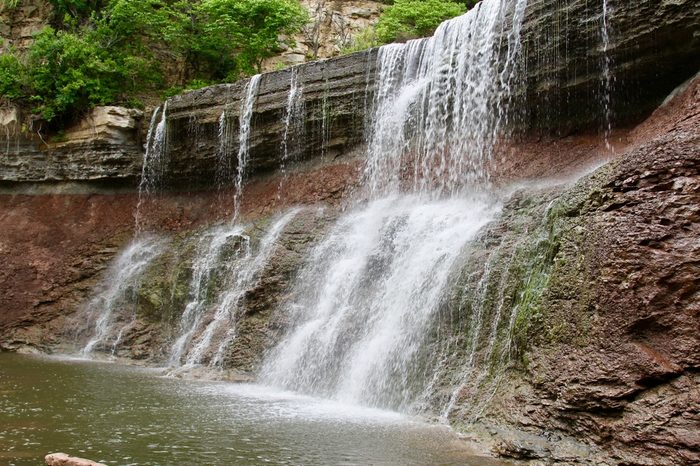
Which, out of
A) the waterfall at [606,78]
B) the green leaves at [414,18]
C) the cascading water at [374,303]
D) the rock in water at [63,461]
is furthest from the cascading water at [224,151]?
the rock in water at [63,461]

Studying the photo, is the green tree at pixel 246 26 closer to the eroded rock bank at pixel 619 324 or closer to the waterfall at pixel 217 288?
the waterfall at pixel 217 288

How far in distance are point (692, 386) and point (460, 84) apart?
8.90 metres

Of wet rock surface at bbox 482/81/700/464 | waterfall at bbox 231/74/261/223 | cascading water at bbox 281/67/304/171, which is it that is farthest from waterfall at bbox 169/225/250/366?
wet rock surface at bbox 482/81/700/464

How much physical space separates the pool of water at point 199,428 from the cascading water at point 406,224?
74cm

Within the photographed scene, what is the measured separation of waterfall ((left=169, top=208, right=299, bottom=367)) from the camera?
41.3 feet

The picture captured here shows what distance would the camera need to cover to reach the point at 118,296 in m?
15.5

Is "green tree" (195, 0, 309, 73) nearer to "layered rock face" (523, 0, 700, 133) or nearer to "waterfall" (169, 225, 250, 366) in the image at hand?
"waterfall" (169, 225, 250, 366)

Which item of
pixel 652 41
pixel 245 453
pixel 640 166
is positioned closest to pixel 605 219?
pixel 640 166

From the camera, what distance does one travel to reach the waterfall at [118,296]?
14709 mm

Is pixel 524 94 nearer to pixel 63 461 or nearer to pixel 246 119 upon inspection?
pixel 246 119

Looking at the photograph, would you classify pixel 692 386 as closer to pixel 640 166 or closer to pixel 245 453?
pixel 640 166

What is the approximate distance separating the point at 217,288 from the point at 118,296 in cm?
313

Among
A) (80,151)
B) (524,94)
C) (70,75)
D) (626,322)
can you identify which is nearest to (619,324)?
(626,322)

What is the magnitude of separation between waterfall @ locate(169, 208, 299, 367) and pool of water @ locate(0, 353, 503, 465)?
95.3 inches
